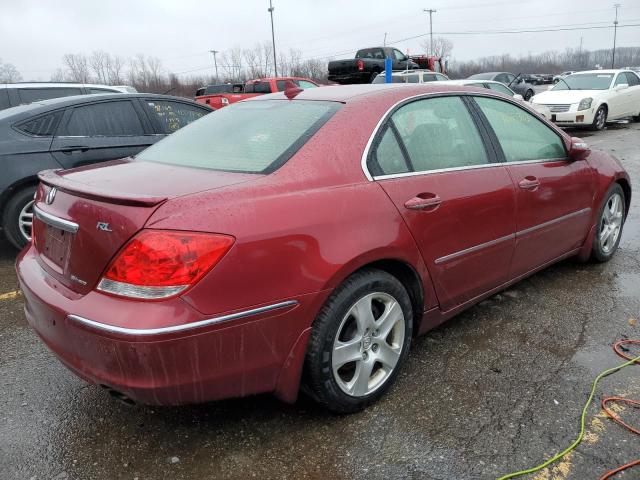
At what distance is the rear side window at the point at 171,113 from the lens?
19.3 feet

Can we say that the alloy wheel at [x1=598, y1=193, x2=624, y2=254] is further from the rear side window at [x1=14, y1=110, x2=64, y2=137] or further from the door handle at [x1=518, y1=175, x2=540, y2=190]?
the rear side window at [x1=14, y1=110, x2=64, y2=137]

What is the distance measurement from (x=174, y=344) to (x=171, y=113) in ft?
15.2

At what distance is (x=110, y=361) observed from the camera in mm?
1979

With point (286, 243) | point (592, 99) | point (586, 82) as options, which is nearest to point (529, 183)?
point (286, 243)

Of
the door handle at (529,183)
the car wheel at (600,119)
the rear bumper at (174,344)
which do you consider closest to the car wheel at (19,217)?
the rear bumper at (174,344)

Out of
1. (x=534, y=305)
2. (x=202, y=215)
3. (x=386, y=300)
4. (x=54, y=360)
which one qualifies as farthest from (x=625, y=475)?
(x=54, y=360)

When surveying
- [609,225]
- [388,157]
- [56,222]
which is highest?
[388,157]

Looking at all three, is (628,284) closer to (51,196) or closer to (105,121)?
(51,196)

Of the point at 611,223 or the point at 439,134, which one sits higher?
the point at 439,134

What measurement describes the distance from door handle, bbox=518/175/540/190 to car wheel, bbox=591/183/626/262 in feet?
3.76

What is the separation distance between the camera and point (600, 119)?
541 inches

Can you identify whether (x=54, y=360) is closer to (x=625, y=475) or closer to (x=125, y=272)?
(x=125, y=272)

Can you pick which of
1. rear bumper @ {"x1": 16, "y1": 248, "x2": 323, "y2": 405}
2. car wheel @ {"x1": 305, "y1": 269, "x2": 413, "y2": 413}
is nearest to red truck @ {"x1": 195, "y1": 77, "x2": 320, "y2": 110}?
car wheel @ {"x1": 305, "y1": 269, "x2": 413, "y2": 413}

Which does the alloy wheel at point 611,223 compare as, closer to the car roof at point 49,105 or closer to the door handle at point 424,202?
the door handle at point 424,202
